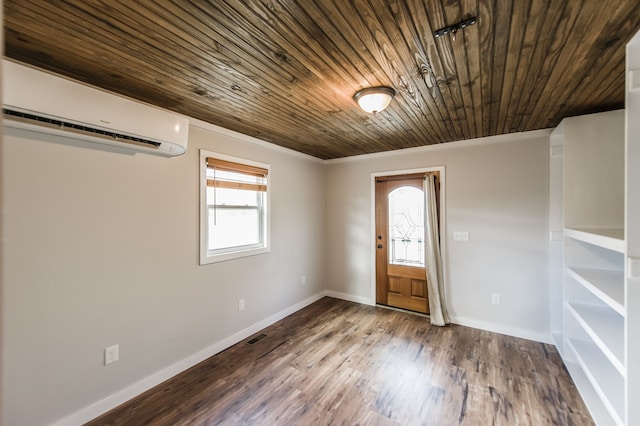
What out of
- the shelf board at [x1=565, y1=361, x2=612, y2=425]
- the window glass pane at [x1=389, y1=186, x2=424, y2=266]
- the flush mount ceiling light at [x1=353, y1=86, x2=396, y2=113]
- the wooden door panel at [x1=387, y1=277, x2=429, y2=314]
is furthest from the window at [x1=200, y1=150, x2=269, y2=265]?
the shelf board at [x1=565, y1=361, x2=612, y2=425]

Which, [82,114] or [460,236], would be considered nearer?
[82,114]

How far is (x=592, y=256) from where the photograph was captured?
8.46 ft

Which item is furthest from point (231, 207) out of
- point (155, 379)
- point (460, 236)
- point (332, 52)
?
point (460, 236)

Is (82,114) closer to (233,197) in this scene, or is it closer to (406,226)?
(233,197)

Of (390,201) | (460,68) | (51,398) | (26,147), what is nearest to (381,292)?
(390,201)

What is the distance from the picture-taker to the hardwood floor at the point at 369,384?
205 cm

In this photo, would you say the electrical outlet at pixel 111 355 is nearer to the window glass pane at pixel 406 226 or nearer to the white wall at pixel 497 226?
the window glass pane at pixel 406 226

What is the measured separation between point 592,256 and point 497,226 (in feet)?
3.00

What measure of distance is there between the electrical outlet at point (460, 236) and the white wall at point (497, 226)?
5cm

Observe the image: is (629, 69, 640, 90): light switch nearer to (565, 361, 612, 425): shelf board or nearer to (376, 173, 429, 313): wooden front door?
(565, 361, 612, 425): shelf board

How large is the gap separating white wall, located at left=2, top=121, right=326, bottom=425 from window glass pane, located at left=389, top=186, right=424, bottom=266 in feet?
Result: 7.28

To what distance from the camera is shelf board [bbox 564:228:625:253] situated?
1704mm

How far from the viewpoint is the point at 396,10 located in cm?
133

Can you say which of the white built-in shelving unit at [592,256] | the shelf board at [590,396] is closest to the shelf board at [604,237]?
the white built-in shelving unit at [592,256]
